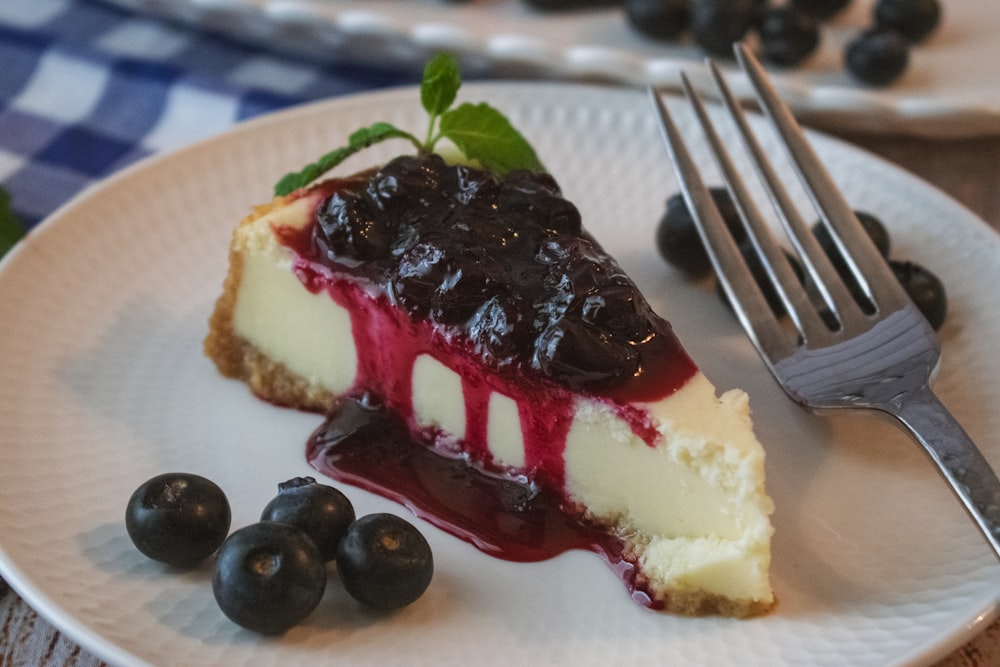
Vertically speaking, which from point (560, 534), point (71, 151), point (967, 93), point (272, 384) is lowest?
point (71, 151)

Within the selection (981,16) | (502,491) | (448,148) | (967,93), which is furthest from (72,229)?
(981,16)

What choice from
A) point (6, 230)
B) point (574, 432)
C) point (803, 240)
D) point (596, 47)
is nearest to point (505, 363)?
point (574, 432)

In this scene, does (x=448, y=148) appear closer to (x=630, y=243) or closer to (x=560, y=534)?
(x=630, y=243)

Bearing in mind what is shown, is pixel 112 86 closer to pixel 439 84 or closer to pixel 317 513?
pixel 439 84

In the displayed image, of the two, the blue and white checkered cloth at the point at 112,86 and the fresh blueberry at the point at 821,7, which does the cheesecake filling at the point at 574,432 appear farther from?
the fresh blueberry at the point at 821,7

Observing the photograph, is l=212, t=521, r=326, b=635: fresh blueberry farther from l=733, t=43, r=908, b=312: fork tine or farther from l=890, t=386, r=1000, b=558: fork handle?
l=733, t=43, r=908, b=312: fork tine
